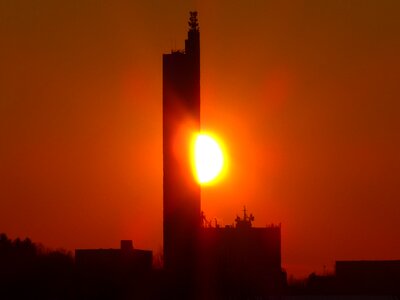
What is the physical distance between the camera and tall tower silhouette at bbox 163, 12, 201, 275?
131750 mm

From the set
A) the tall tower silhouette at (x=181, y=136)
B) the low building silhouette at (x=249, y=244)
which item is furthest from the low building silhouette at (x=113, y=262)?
the tall tower silhouette at (x=181, y=136)

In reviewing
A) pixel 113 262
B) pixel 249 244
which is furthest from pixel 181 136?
pixel 113 262

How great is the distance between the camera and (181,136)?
13688 cm

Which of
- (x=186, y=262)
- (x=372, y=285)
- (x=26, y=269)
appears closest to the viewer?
(x=26, y=269)

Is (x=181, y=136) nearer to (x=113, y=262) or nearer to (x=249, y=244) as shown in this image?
(x=249, y=244)

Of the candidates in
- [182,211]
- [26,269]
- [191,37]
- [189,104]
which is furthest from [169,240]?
[26,269]

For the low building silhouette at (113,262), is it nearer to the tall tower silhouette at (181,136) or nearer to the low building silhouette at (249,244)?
the low building silhouette at (249,244)

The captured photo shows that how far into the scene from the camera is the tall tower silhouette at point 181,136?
13175 centimetres

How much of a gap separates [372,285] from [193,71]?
3796 cm

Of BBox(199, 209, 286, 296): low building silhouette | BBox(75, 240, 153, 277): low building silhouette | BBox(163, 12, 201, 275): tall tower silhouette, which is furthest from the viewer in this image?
BBox(163, 12, 201, 275): tall tower silhouette

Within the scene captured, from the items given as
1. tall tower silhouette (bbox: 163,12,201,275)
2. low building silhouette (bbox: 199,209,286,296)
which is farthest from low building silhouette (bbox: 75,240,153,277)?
tall tower silhouette (bbox: 163,12,201,275)

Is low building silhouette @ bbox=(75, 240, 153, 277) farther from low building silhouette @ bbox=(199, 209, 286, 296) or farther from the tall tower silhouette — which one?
the tall tower silhouette

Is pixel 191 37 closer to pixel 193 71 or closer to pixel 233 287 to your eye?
pixel 193 71

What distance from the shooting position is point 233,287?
71188mm
